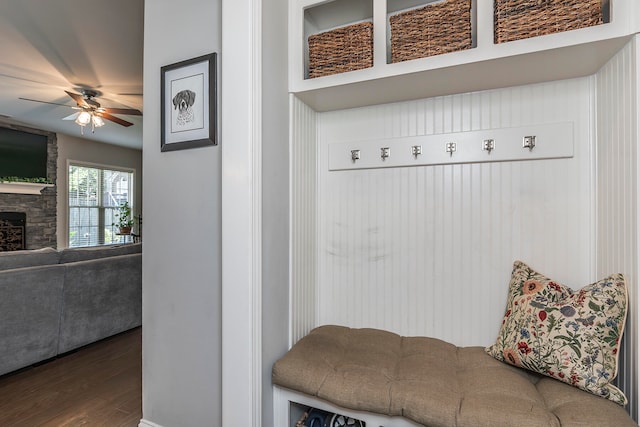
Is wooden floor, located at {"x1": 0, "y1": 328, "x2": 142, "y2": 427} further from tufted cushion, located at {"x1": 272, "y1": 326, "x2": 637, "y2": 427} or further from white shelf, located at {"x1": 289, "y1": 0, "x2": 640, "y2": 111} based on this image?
white shelf, located at {"x1": 289, "y1": 0, "x2": 640, "y2": 111}

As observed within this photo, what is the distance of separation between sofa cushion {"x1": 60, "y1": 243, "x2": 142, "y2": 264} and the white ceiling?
177cm

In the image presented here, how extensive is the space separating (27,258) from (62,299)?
15.9 inches

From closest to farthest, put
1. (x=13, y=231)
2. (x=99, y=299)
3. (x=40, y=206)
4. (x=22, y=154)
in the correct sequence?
(x=99, y=299), (x=13, y=231), (x=22, y=154), (x=40, y=206)

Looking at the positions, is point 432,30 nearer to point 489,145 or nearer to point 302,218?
point 489,145

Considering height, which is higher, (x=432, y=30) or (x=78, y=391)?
(x=432, y=30)

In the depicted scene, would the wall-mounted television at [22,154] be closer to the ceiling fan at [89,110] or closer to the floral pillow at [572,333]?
the ceiling fan at [89,110]

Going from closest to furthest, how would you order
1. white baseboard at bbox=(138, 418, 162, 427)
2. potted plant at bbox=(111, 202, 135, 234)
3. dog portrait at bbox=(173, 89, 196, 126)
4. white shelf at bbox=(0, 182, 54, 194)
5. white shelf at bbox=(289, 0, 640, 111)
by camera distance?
1. white shelf at bbox=(289, 0, 640, 111)
2. dog portrait at bbox=(173, 89, 196, 126)
3. white baseboard at bbox=(138, 418, 162, 427)
4. white shelf at bbox=(0, 182, 54, 194)
5. potted plant at bbox=(111, 202, 135, 234)

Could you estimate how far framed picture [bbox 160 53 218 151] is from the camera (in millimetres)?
1543

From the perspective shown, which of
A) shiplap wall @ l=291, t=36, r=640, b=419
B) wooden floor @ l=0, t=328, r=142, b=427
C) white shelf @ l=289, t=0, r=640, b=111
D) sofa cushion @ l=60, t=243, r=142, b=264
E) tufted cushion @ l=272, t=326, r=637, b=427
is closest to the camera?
tufted cushion @ l=272, t=326, r=637, b=427

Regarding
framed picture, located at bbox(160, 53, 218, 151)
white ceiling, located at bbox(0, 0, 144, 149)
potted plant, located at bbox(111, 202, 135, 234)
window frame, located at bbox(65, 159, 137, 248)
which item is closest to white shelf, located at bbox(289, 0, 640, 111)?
framed picture, located at bbox(160, 53, 218, 151)

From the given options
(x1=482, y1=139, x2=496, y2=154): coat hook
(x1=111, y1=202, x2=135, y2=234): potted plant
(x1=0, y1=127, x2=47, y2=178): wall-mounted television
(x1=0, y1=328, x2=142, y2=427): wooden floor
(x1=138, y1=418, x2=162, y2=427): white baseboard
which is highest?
(x1=0, y1=127, x2=47, y2=178): wall-mounted television

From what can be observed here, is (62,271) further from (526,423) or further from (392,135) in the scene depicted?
(526,423)

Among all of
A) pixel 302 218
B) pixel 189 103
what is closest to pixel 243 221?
pixel 302 218

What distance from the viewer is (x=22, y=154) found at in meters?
5.40
